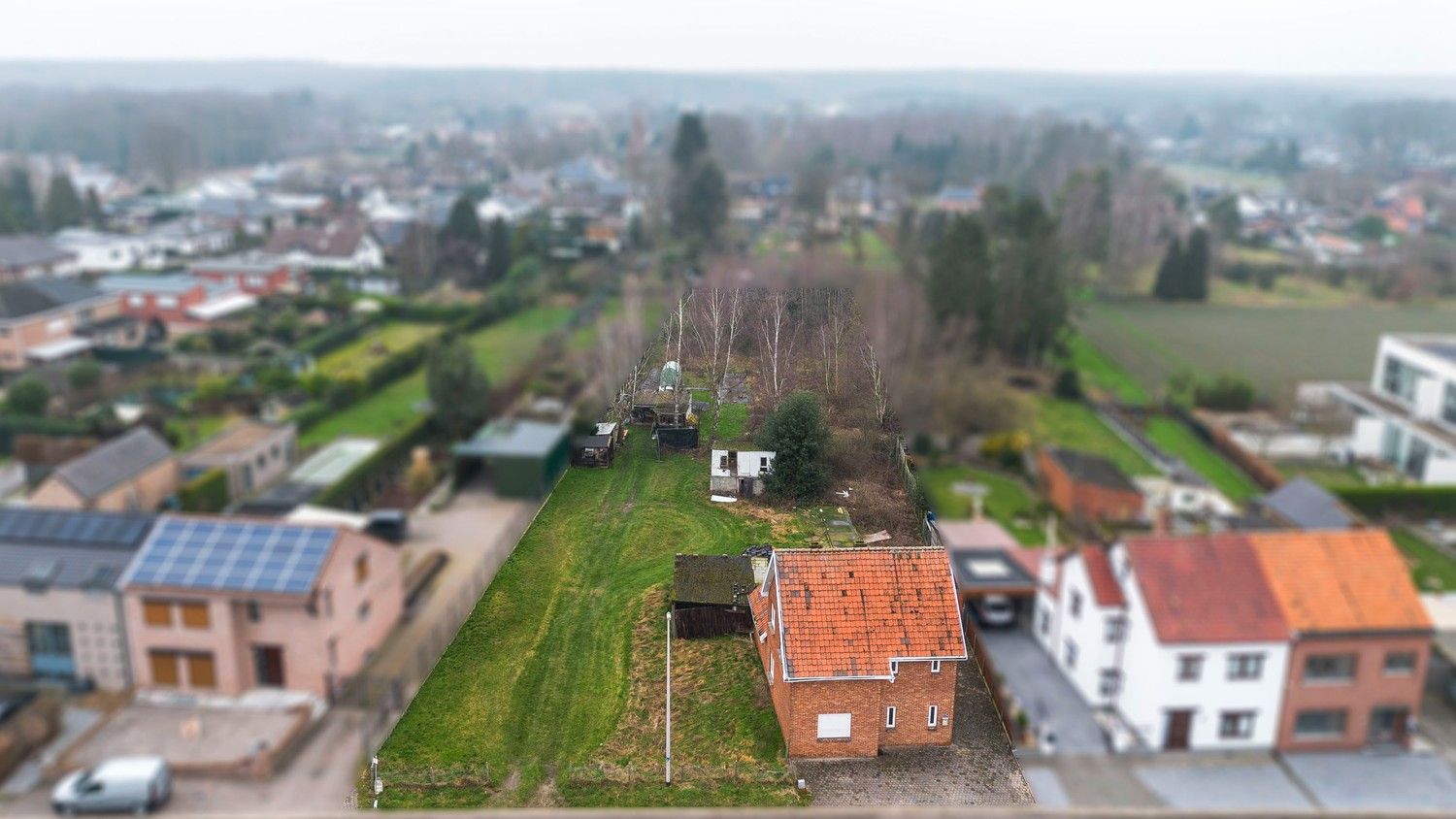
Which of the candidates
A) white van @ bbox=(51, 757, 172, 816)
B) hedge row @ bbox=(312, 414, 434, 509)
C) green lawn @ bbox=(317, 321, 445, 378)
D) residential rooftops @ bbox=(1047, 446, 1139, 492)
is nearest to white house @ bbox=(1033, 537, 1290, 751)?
residential rooftops @ bbox=(1047, 446, 1139, 492)

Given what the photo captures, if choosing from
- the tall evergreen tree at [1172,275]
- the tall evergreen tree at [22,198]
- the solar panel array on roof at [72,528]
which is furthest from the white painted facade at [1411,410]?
the tall evergreen tree at [22,198]

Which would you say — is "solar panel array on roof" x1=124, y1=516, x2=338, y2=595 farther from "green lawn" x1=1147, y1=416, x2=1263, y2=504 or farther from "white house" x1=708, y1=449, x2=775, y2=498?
"green lawn" x1=1147, y1=416, x2=1263, y2=504

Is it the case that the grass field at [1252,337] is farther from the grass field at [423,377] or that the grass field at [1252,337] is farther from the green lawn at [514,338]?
the grass field at [423,377]

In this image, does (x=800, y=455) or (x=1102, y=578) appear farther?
(x=1102, y=578)

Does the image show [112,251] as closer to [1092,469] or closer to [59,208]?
[59,208]

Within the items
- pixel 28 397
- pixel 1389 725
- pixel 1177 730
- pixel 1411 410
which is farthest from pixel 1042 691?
pixel 28 397

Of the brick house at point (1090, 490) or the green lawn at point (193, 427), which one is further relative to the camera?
the green lawn at point (193, 427)
